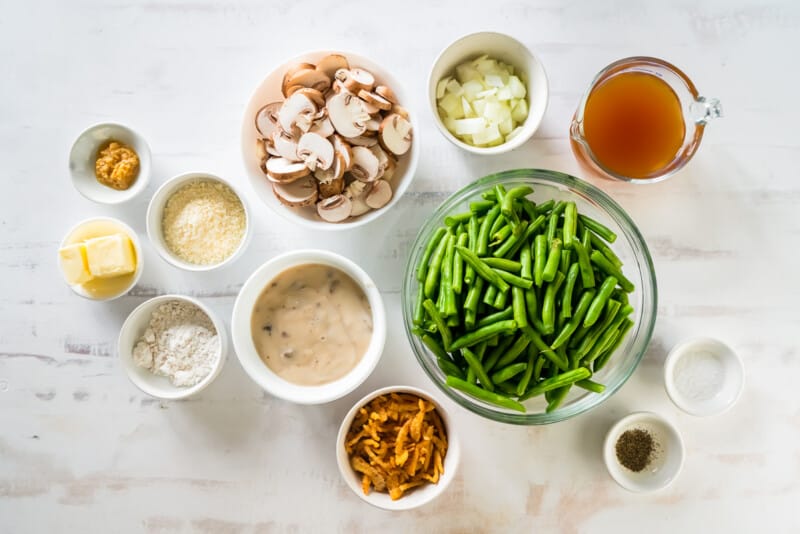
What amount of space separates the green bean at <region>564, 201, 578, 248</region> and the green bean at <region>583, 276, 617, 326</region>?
131 mm

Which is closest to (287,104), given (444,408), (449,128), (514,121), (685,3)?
(449,128)

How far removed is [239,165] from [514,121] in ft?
2.75

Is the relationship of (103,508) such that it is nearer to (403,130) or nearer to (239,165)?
(239,165)

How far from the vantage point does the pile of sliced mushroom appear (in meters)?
1.67

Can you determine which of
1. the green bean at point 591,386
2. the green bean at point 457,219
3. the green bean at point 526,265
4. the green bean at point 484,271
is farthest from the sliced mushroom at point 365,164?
the green bean at point 591,386

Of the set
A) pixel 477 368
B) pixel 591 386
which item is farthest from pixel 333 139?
pixel 591 386

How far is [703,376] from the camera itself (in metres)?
1.89

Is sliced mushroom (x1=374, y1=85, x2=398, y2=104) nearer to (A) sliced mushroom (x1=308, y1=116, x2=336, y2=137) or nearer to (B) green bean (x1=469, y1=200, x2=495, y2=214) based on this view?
(A) sliced mushroom (x1=308, y1=116, x2=336, y2=137)

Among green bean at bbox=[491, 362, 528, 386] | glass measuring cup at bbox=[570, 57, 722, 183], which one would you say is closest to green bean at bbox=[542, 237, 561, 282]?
green bean at bbox=[491, 362, 528, 386]

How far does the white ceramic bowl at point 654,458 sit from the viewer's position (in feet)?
6.05

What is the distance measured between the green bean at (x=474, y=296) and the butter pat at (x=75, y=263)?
1.09m

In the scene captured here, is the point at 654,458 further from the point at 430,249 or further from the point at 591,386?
the point at 430,249

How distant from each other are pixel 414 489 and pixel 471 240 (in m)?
0.73

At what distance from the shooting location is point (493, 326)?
1.53 metres
